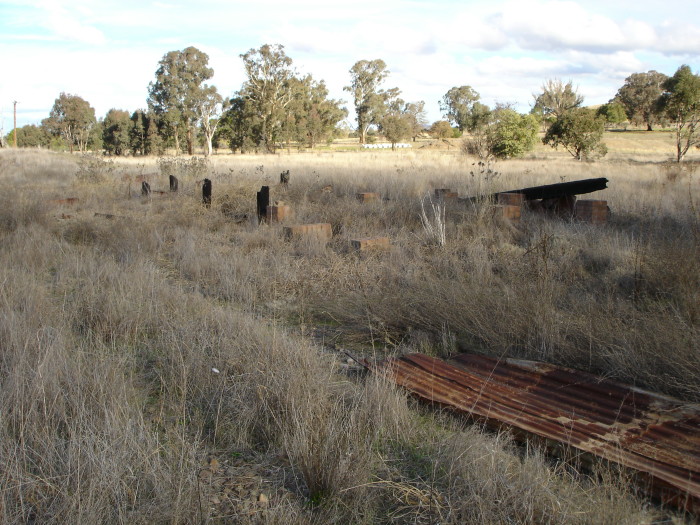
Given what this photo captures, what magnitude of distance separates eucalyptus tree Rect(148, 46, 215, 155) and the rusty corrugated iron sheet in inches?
2104

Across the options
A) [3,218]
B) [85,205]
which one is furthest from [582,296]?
[85,205]

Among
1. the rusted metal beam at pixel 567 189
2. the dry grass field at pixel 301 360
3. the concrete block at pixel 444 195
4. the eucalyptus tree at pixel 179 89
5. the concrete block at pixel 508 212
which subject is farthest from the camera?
the eucalyptus tree at pixel 179 89

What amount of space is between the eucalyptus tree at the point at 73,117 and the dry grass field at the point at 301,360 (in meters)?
62.3

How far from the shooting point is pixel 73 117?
209 feet

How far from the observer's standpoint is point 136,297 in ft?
16.1

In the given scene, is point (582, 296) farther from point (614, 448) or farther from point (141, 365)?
point (141, 365)

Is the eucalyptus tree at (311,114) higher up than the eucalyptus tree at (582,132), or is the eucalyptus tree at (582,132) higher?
the eucalyptus tree at (311,114)

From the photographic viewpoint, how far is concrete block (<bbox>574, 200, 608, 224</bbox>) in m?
8.81

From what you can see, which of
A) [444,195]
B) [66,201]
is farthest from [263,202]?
[66,201]

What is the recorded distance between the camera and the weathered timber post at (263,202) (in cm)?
978

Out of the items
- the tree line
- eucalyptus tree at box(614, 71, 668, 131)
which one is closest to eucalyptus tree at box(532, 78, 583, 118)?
the tree line

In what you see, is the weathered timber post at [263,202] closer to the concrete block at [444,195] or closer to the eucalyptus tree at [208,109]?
the concrete block at [444,195]

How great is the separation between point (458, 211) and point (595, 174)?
29.6 feet

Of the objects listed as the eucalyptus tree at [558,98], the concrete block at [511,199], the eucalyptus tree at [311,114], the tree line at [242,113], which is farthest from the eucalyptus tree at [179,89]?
the concrete block at [511,199]
